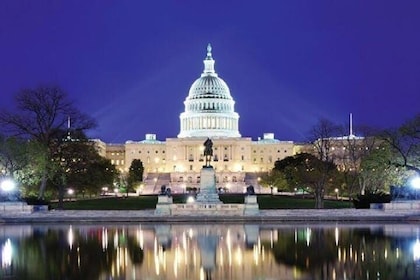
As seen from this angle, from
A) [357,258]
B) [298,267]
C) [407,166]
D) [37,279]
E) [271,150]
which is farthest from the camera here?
[271,150]

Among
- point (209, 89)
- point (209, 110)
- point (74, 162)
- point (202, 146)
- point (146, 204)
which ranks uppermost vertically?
point (209, 89)

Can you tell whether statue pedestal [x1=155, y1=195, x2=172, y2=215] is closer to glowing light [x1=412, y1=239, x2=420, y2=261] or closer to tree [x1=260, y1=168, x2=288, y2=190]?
glowing light [x1=412, y1=239, x2=420, y2=261]

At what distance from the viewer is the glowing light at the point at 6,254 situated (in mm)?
24047

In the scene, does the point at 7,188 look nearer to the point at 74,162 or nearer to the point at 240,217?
the point at 74,162

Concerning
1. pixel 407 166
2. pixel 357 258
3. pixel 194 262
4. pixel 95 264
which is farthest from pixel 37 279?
pixel 407 166

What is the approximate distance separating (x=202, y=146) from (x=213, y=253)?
14630 cm

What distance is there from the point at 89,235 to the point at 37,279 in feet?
49.8

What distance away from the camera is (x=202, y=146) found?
173000 millimetres

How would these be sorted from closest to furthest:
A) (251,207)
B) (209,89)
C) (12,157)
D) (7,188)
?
(251,207) → (7,188) → (12,157) → (209,89)

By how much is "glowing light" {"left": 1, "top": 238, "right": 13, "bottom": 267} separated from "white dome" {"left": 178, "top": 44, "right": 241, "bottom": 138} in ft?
493

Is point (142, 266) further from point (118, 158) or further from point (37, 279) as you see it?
point (118, 158)

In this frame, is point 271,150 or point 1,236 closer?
point 1,236

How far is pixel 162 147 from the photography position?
600 feet

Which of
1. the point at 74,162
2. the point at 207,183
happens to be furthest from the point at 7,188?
the point at 207,183
